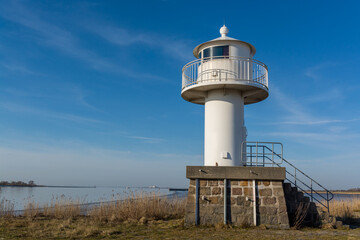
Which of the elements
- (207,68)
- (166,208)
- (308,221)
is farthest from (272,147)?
(166,208)

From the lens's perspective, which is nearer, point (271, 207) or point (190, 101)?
point (271, 207)

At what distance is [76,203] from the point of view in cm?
1422

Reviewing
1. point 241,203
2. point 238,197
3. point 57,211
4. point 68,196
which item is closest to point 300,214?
point 241,203

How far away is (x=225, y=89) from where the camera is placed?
1187cm

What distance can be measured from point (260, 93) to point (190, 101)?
290cm

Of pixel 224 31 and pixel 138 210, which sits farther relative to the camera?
pixel 138 210

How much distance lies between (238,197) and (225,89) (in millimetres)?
3766

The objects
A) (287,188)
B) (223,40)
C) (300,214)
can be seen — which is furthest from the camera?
(223,40)

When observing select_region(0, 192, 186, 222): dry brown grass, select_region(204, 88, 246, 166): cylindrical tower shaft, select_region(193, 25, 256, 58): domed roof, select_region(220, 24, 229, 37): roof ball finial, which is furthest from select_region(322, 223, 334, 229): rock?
select_region(220, 24, 229, 37): roof ball finial

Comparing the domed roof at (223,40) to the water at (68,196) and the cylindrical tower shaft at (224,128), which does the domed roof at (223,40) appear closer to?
the cylindrical tower shaft at (224,128)

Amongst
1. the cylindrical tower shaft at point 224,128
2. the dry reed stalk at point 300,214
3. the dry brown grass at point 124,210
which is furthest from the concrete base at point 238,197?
the dry brown grass at point 124,210

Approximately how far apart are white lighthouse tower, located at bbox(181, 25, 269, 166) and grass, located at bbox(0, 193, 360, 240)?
8.71ft

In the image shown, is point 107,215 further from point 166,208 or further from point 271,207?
point 271,207

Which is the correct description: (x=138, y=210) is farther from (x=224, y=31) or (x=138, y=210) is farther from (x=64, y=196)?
(x=224, y=31)
